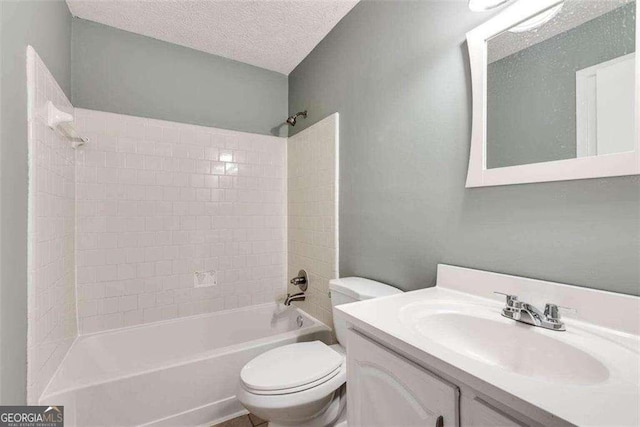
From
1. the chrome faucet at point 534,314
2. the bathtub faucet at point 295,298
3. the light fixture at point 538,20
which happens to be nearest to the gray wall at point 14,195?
the bathtub faucet at point 295,298

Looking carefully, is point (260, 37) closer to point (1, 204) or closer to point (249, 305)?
point (1, 204)

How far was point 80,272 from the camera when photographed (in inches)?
69.0

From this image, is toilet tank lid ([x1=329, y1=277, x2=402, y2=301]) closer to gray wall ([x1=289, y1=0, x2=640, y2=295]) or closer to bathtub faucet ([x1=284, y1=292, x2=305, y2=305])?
gray wall ([x1=289, y1=0, x2=640, y2=295])

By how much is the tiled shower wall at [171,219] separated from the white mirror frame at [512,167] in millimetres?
1731

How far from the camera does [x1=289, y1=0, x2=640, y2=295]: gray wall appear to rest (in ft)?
2.50

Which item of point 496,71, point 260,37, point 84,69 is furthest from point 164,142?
point 496,71

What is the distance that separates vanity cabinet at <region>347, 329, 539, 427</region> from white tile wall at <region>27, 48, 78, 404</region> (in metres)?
1.25

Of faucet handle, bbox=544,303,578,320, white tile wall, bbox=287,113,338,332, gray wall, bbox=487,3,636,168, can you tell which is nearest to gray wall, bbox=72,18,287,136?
white tile wall, bbox=287,113,338,332

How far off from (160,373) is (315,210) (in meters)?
1.32

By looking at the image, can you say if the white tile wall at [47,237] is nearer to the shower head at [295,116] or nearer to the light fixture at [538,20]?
the shower head at [295,116]

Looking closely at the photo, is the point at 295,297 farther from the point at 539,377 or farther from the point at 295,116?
the point at 539,377

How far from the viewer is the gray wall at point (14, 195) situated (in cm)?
88

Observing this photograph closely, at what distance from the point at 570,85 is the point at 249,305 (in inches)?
91.2

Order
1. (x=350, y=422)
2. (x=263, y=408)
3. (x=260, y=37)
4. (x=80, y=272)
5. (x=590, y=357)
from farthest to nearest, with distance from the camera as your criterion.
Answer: (x=260, y=37)
(x=80, y=272)
(x=263, y=408)
(x=350, y=422)
(x=590, y=357)
